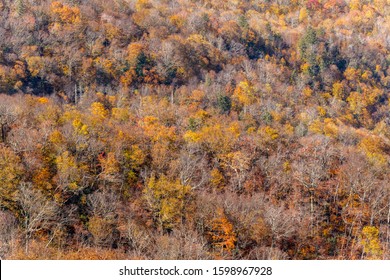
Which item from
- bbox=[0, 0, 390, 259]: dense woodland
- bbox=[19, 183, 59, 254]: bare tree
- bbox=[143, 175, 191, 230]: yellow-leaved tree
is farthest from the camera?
bbox=[143, 175, 191, 230]: yellow-leaved tree

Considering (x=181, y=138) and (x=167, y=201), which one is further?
(x=181, y=138)

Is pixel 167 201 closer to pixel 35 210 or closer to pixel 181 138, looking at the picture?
pixel 35 210

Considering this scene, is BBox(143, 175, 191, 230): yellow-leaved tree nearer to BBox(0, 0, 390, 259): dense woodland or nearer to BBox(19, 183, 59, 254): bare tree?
Answer: BBox(0, 0, 390, 259): dense woodland

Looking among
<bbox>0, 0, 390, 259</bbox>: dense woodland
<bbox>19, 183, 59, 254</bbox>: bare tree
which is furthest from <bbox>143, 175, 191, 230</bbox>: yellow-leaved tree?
<bbox>19, 183, 59, 254</bbox>: bare tree

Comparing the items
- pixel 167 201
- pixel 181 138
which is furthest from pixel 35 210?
pixel 181 138

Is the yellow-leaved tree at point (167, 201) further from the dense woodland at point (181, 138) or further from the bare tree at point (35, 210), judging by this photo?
the bare tree at point (35, 210)
